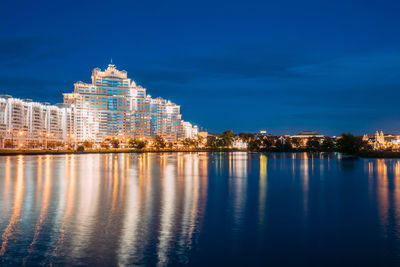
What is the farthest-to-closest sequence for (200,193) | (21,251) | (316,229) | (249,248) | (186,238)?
(200,193), (316,229), (186,238), (249,248), (21,251)

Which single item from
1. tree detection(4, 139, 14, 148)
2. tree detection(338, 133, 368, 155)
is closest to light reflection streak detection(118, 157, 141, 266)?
tree detection(338, 133, 368, 155)

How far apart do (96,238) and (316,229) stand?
368 inches

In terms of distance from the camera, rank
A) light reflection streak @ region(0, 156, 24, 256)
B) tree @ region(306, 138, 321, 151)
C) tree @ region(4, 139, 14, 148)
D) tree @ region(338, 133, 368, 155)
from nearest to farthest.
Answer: light reflection streak @ region(0, 156, 24, 256), tree @ region(338, 133, 368, 155), tree @ region(4, 139, 14, 148), tree @ region(306, 138, 321, 151)

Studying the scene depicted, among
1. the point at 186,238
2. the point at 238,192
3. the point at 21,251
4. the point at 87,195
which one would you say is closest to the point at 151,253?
the point at 186,238

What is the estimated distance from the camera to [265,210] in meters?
21.1

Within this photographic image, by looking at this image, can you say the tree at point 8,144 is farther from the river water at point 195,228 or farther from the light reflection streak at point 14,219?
the river water at point 195,228

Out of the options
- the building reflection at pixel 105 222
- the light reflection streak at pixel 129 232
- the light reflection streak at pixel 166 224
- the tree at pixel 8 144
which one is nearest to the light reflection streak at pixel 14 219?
the building reflection at pixel 105 222

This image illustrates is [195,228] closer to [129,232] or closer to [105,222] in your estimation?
[129,232]

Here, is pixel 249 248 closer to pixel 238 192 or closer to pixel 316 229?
pixel 316 229

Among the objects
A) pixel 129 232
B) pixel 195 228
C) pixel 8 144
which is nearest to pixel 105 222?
pixel 129 232

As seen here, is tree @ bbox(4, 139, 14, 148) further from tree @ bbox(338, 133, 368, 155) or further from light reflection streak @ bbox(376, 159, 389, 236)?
light reflection streak @ bbox(376, 159, 389, 236)

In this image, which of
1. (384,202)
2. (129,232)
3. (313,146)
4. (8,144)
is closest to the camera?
(129,232)

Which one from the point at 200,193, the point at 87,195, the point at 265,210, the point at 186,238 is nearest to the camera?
the point at 186,238

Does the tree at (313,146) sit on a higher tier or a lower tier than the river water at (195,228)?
higher
